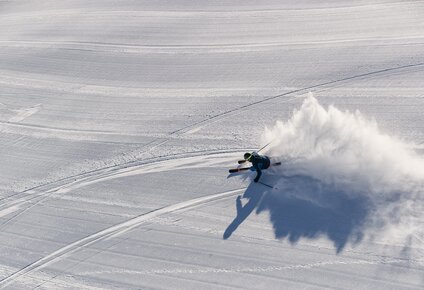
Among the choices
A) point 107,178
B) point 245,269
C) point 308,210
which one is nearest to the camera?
point 245,269

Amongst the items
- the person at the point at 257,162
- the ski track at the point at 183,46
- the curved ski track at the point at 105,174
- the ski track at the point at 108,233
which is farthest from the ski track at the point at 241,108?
the person at the point at 257,162

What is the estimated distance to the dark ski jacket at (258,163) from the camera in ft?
41.6

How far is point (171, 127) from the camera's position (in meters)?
15.5

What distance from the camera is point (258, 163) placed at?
1276cm

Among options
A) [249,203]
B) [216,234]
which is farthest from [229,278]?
[249,203]

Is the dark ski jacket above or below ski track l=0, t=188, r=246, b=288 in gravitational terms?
above

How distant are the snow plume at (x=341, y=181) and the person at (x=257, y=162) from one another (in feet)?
0.93

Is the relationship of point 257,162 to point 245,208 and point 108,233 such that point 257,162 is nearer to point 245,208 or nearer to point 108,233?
point 245,208

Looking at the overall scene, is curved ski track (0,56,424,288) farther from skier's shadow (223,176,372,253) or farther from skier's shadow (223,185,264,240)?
skier's shadow (223,176,372,253)

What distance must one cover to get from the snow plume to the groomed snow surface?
1.2 inches

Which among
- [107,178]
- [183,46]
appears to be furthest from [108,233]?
[183,46]

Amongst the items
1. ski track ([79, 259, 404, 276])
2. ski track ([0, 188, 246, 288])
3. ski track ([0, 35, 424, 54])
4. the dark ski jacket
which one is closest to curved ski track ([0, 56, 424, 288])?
ski track ([0, 188, 246, 288])

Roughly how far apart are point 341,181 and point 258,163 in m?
1.74

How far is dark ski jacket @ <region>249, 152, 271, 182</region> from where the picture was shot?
41.6 ft
